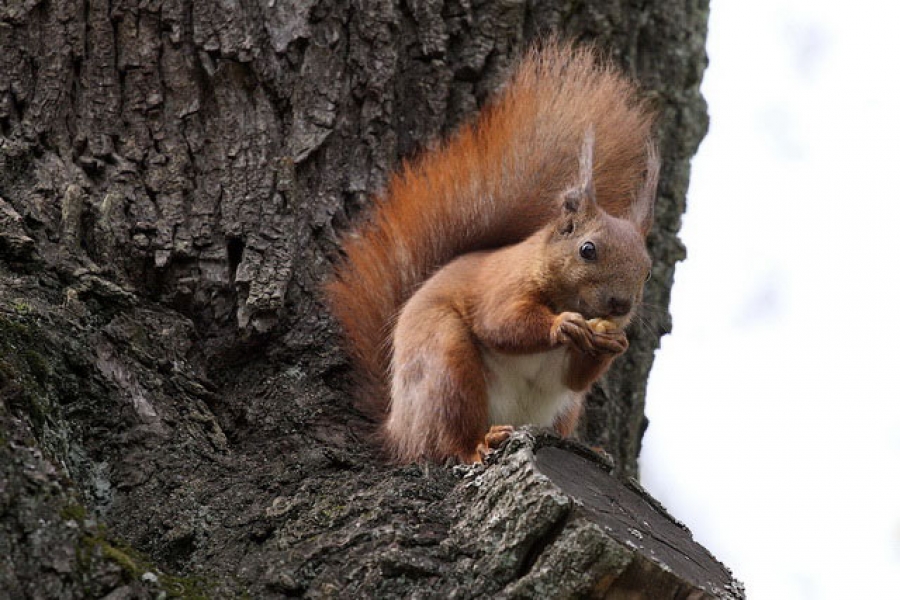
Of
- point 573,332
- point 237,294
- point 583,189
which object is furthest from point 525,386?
point 237,294

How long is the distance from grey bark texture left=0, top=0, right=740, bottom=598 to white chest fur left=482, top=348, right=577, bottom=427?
243 millimetres

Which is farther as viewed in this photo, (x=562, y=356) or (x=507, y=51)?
(x=507, y=51)

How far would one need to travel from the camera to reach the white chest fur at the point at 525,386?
1.98 metres

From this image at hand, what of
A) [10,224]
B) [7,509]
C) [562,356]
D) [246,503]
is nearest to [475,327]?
[562,356]

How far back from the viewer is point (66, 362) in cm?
152

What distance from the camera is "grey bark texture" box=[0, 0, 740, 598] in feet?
4.09

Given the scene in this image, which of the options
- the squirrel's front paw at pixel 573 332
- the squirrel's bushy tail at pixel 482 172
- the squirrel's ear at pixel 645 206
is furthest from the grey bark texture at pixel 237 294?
the squirrel's front paw at pixel 573 332

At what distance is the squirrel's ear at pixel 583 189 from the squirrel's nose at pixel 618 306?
0.19 metres

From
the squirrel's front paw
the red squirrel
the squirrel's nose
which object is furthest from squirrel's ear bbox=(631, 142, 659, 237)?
the squirrel's front paw

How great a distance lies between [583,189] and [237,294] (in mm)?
652

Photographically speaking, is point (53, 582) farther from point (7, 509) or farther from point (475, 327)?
point (475, 327)

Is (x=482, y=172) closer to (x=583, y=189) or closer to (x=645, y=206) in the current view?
(x=583, y=189)

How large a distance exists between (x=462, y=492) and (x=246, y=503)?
0.29 meters

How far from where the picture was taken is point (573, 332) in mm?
1867
